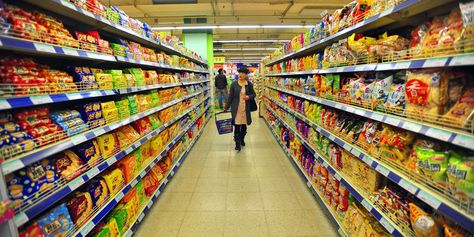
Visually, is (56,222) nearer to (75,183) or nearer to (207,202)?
(75,183)

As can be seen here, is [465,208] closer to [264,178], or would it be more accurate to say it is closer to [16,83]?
[16,83]

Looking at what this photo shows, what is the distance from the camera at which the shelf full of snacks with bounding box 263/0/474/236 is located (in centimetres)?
116

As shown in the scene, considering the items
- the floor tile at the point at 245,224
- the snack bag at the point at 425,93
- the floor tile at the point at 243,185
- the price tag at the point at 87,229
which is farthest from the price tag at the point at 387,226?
the price tag at the point at 87,229

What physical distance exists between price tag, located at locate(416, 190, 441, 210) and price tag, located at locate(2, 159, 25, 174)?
2.10m

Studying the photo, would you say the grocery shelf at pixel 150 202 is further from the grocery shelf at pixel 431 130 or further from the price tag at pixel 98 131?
the grocery shelf at pixel 431 130

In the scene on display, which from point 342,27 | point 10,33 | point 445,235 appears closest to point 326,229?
point 445,235

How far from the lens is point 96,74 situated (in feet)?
6.73

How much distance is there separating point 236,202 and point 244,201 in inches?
4.2

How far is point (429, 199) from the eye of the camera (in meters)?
1.26

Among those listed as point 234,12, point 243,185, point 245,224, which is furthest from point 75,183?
Answer: point 234,12

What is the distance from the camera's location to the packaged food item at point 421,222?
4.32 feet

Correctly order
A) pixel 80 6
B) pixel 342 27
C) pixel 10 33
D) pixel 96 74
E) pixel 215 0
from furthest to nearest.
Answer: pixel 215 0 → pixel 342 27 → pixel 96 74 → pixel 80 6 → pixel 10 33

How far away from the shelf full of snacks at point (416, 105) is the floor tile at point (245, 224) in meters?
1.22

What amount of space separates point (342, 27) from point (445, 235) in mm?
1959
